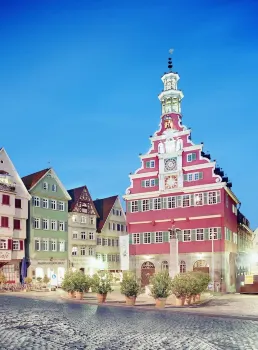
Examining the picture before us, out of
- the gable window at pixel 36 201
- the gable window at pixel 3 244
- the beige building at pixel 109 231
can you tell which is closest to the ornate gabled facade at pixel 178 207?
the gable window at pixel 36 201

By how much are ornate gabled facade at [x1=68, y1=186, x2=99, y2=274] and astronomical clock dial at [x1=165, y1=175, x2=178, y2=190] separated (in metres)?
15.1

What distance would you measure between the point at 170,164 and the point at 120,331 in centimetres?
3772

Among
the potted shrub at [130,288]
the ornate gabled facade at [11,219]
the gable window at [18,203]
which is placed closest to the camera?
the potted shrub at [130,288]

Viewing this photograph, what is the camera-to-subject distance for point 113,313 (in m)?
24.5

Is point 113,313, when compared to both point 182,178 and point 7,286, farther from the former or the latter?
point 182,178

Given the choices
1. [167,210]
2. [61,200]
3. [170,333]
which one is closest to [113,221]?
[61,200]

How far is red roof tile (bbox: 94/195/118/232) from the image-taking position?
68125 mm

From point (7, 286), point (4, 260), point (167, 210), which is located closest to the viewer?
point (7, 286)

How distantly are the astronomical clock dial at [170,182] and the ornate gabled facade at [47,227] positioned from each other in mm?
14956

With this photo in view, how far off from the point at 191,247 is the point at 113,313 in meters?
28.3

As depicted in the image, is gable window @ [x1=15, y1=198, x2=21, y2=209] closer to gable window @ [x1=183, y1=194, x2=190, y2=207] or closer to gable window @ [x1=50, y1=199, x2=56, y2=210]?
gable window @ [x1=50, y1=199, x2=56, y2=210]

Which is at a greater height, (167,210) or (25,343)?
(167,210)

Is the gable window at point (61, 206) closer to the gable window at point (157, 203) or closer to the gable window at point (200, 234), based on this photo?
the gable window at point (157, 203)

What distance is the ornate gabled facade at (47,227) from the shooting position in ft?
183
